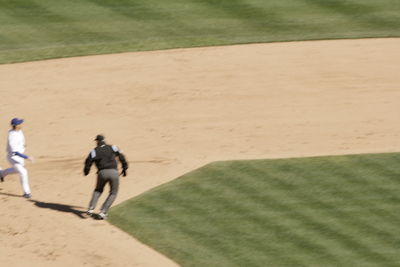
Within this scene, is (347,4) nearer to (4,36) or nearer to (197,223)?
(4,36)

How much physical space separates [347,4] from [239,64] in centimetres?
744

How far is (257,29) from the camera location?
110 ft

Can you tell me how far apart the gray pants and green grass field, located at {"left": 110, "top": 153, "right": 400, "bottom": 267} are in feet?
1.25

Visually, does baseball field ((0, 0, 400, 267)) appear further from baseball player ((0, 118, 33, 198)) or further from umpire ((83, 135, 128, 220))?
baseball player ((0, 118, 33, 198))

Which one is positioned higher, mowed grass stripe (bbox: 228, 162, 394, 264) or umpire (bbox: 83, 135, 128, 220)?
umpire (bbox: 83, 135, 128, 220)

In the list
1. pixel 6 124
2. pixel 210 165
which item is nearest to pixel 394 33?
pixel 210 165

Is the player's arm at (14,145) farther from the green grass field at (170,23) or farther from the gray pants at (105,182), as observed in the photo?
the green grass field at (170,23)

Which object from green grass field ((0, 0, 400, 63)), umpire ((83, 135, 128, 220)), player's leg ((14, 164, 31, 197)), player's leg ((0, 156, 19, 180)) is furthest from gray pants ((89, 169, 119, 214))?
green grass field ((0, 0, 400, 63))

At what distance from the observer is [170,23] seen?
111 ft

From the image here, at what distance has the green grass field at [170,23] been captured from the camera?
105 ft

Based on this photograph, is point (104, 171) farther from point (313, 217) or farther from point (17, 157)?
point (313, 217)

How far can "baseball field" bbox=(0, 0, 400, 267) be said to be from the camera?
2028cm

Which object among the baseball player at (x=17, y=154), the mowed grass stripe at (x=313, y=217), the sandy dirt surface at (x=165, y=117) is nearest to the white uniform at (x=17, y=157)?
the baseball player at (x=17, y=154)

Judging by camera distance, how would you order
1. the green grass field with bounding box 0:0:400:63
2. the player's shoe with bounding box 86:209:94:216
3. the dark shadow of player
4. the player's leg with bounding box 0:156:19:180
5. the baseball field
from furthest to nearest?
the green grass field with bounding box 0:0:400:63, the player's leg with bounding box 0:156:19:180, the dark shadow of player, the player's shoe with bounding box 86:209:94:216, the baseball field
